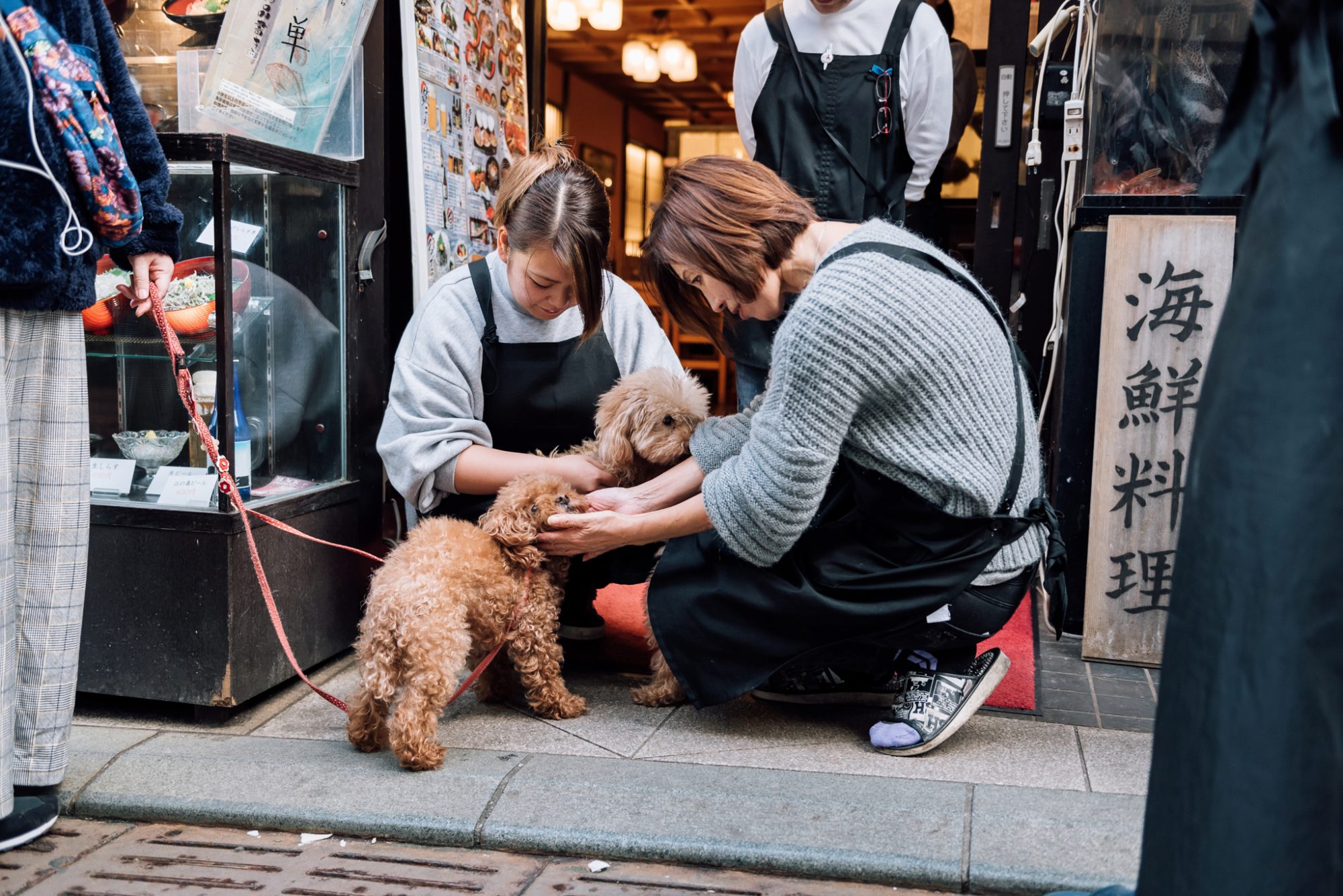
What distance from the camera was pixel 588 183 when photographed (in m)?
3.19

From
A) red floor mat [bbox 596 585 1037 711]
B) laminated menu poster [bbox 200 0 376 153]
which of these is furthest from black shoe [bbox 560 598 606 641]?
laminated menu poster [bbox 200 0 376 153]

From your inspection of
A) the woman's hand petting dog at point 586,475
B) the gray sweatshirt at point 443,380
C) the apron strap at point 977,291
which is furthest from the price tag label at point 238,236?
the apron strap at point 977,291

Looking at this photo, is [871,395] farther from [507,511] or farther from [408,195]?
[408,195]

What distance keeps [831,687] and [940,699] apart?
0.40 metres

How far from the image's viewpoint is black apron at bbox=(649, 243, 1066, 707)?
2.71 meters

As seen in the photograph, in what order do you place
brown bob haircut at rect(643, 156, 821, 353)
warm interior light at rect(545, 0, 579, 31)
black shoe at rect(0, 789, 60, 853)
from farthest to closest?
warm interior light at rect(545, 0, 579, 31) → brown bob haircut at rect(643, 156, 821, 353) → black shoe at rect(0, 789, 60, 853)

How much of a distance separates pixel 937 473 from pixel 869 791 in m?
0.78

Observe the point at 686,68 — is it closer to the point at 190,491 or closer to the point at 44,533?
the point at 190,491

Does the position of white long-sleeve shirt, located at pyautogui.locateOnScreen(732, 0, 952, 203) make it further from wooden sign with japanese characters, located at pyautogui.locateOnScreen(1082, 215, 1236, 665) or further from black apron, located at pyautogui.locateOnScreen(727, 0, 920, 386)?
wooden sign with japanese characters, located at pyautogui.locateOnScreen(1082, 215, 1236, 665)

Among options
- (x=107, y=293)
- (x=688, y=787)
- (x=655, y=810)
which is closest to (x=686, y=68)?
(x=107, y=293)

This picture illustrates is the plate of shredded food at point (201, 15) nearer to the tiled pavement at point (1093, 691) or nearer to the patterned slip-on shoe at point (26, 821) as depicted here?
the patterned slip-on shoe at point (26, 821)

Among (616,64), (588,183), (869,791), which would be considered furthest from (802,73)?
(616,64)

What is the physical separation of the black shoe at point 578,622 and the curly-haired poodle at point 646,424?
73cm

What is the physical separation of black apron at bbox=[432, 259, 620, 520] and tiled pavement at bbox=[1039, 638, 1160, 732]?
175 centimetres
